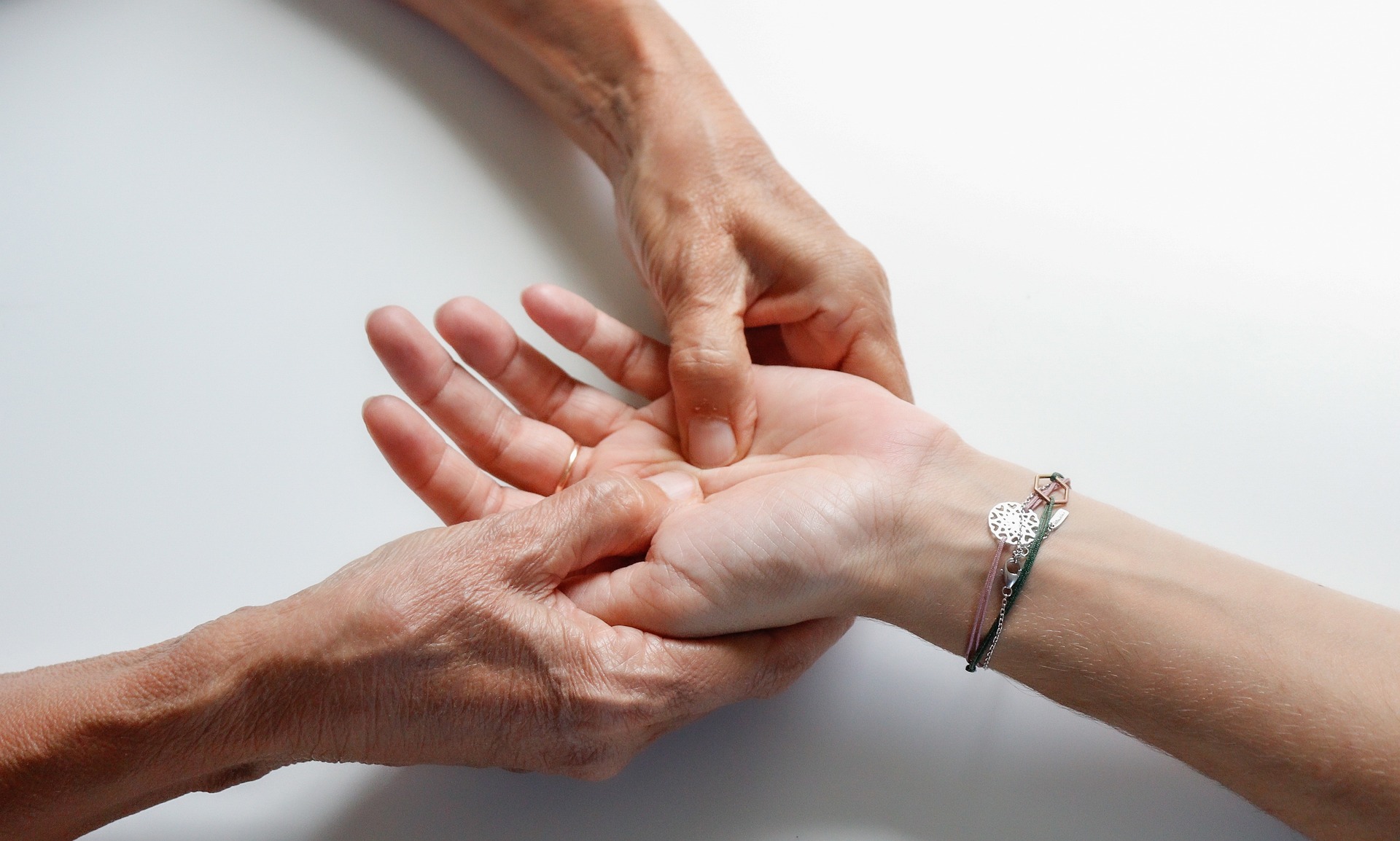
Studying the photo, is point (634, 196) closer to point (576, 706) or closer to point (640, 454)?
point (640, 454)

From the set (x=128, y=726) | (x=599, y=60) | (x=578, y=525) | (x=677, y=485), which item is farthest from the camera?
(x=599, y=60)

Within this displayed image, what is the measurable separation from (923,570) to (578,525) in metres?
0.49

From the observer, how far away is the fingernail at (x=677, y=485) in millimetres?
1312

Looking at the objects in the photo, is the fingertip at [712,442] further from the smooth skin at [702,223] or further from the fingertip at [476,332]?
the fingertip at [476,332]

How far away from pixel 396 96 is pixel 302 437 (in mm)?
698

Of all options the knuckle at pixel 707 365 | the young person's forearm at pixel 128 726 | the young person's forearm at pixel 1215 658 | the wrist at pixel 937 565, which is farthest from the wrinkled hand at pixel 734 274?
the young person's forearm at pixel 128 726

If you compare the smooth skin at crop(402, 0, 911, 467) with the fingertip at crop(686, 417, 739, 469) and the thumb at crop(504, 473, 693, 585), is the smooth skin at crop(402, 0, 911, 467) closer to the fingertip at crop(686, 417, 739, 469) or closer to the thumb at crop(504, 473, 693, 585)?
the fingertip at crop(686, 417, 739, 469)

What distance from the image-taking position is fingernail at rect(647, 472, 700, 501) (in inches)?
51.7

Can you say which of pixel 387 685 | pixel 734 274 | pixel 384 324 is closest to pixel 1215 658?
pixel 734 274

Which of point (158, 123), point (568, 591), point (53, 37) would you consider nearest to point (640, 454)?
point (568, 591)

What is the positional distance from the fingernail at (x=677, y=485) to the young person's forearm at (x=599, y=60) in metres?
0.58

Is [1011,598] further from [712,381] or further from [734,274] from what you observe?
[734,274]

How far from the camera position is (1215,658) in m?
1.10

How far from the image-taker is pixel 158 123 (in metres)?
1.62
